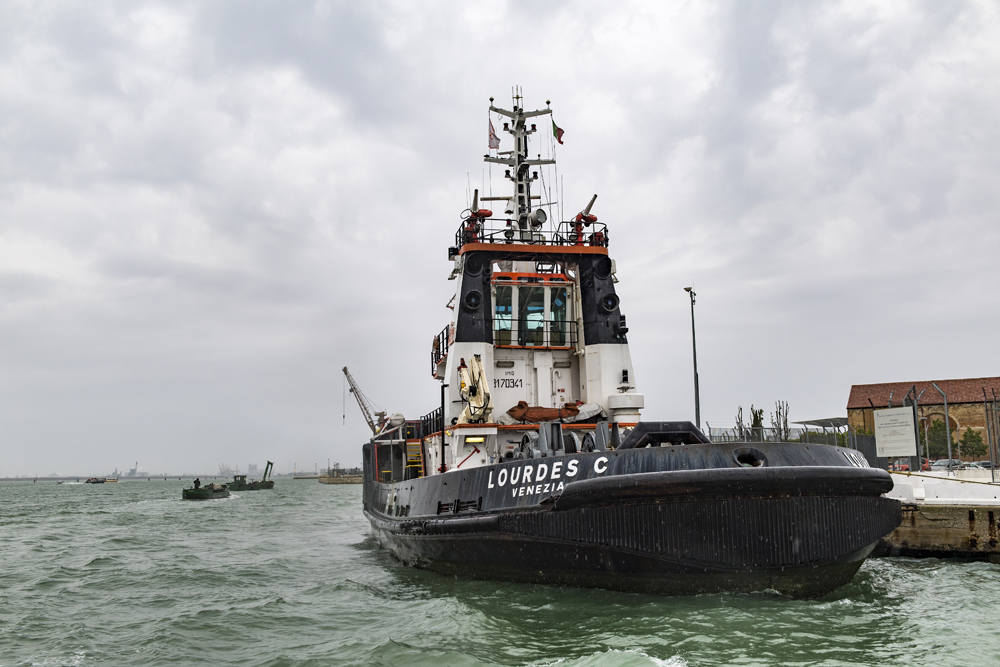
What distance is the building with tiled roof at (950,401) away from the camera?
49.4 metres

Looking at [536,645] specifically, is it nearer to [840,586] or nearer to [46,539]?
[840,586]

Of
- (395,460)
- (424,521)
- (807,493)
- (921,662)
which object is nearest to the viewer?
(921,662)

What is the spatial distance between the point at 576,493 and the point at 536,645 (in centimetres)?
193

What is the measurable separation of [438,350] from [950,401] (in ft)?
154

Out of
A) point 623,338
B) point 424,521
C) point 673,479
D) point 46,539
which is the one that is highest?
point 623,338

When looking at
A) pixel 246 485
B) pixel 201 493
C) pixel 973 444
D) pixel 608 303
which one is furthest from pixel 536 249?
pixel 246 485

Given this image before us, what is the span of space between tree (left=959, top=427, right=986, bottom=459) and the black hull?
157 ft

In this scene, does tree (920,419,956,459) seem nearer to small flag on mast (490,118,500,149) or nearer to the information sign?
the information sign

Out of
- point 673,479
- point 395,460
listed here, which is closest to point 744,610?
point 673,479

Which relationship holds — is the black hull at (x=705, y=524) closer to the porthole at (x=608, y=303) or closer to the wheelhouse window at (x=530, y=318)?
the wheelhouse window at (x=530, y=318)

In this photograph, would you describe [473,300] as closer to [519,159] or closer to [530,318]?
[530,318]

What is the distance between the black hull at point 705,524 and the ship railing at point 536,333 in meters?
5.28

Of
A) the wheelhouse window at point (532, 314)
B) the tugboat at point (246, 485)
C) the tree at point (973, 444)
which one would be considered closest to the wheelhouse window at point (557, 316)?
the wheelhouse window at point (532, 314)

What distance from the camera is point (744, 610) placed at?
7.61 metres
